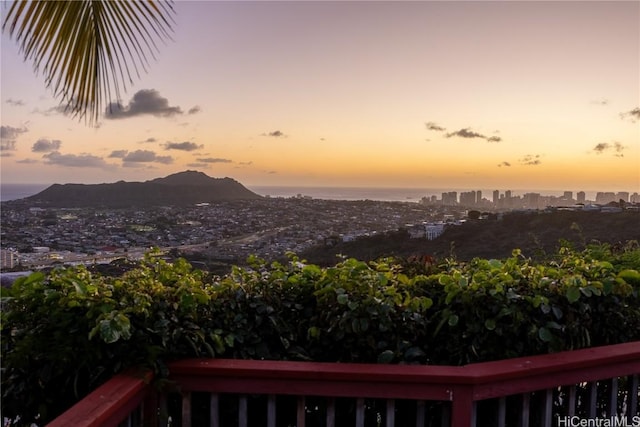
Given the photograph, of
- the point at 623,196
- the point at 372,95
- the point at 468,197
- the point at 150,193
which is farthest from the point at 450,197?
the point at 150,193

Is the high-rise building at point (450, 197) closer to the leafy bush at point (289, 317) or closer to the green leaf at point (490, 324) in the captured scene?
the leafy bush at point (289, 317)

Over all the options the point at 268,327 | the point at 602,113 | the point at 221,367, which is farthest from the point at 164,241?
the point at 602,113

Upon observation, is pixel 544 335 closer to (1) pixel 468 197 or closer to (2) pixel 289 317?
(2) pixel 289 317

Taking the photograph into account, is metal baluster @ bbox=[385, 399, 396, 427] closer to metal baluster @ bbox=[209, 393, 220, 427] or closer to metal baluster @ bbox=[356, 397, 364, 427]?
metal baluster @ bbox=[356, 397, 364, 427]

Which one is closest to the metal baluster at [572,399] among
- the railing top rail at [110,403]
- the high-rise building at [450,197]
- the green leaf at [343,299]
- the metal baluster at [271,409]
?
the green leaf at [343,299]

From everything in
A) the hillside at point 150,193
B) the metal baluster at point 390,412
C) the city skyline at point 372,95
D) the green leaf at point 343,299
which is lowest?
the metal baluster at point 390,412

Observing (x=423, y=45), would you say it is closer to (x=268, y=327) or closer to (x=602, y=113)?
(x=602, y=113)
